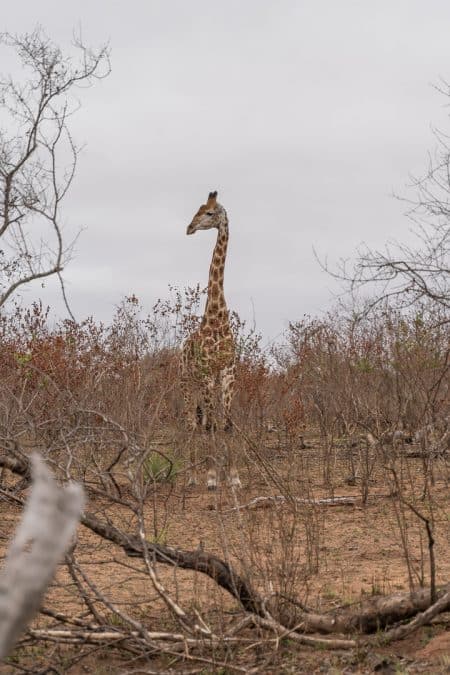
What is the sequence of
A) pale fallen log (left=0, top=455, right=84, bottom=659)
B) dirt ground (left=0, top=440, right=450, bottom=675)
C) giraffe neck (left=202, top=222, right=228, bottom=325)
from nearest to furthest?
pale fallen log (left=0, top=455, right=84, bottom=659), dirt ground (left=0, top=440, right=450, bottom=675), giraffe neck (left=202, top=222, right=228, bottom=325)

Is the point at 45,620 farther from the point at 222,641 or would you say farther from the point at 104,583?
the point at 222,641

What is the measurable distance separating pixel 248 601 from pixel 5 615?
3.68 m

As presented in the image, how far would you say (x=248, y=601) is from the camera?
14.0 ft

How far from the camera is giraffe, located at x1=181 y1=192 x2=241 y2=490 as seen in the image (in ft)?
29.5

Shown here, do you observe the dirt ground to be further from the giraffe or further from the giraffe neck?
the giraffe neck

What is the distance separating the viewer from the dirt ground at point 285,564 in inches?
154

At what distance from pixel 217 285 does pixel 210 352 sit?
39.7 inches

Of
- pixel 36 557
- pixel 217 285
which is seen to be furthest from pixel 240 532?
pixel 217 285

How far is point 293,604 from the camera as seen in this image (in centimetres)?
424

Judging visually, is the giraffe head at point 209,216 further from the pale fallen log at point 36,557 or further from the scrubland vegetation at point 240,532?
the pale fallen log at point 36,557

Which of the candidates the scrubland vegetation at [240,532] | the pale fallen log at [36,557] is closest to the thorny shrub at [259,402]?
the scrubland vegetation at [240,532]

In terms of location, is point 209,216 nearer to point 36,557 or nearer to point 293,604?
point 293,604

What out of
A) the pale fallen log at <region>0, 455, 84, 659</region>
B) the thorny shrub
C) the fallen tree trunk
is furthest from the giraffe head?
the pale fallen log at <region>0, 455, 84, 659</region>

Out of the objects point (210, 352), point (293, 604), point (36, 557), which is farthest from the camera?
point (210, 352)
